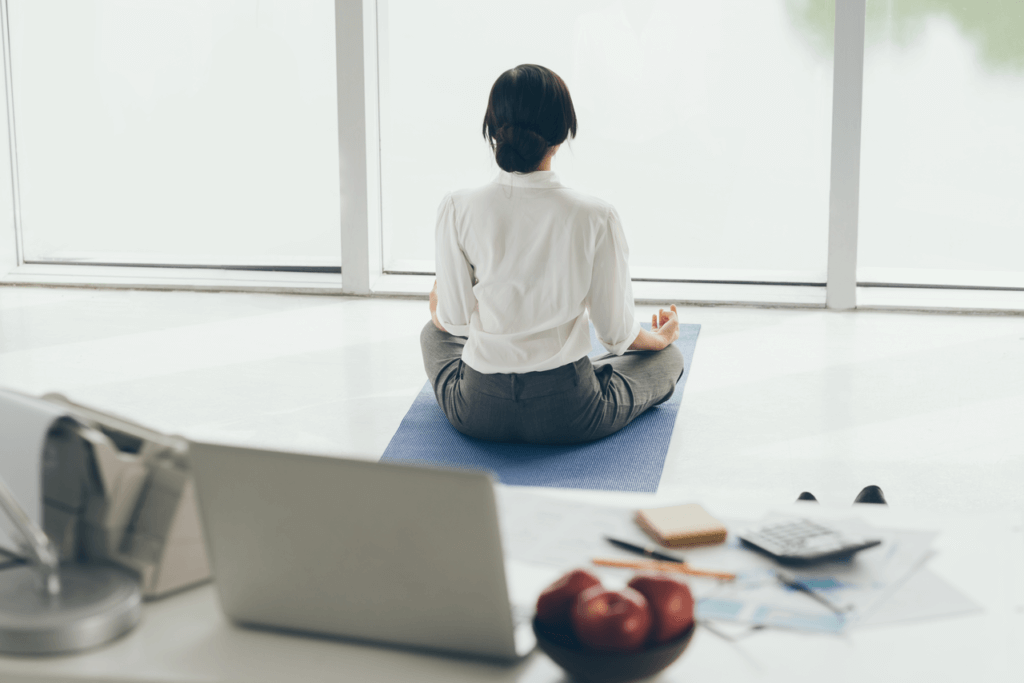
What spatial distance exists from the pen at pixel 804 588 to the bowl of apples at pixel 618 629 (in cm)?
19

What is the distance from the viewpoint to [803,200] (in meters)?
4.76

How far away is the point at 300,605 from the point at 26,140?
5014 mm

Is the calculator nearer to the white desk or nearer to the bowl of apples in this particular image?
the white desk

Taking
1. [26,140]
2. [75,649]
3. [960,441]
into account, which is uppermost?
[26,140]

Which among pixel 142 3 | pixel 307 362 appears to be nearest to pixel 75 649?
pixel 307 362

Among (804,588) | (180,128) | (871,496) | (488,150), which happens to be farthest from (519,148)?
(180,128)

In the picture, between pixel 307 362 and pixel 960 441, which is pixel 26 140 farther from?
pixel 960 441

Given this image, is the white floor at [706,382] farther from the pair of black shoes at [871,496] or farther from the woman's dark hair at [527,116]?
the woman's dark hair at [527,116]

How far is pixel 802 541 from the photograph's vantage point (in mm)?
1162

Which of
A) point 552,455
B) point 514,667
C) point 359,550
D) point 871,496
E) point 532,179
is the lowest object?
point 552,455

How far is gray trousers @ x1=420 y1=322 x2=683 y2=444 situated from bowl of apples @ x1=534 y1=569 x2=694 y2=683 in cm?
197

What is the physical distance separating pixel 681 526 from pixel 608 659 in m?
0.32

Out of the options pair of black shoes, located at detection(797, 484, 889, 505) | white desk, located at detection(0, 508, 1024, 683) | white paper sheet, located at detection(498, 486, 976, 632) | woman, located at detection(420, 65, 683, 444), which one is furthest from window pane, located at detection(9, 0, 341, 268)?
white desk, located at detection(0, 508, 1024, 683)

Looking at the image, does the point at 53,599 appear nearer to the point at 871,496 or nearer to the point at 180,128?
the point at 871,496
